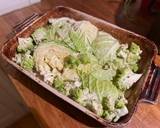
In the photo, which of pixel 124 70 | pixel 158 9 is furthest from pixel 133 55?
pixel 158 9

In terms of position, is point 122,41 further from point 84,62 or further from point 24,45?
point 24,45

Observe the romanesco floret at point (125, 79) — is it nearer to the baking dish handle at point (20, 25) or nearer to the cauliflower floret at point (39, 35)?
the cauliflower floret at point (39, 35)

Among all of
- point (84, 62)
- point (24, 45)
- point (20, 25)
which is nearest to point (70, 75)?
point (84, 62)

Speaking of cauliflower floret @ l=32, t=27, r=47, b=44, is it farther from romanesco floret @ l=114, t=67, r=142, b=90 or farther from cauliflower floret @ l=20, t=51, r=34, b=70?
romanesco floret @ l=114, t=67, r=142, b=90

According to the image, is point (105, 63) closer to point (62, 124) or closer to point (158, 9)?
point (62, 124)

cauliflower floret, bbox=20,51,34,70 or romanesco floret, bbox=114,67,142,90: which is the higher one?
cauliflower floret, bbox=20,51,34,70

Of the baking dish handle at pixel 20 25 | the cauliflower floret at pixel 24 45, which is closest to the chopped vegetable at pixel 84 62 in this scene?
the cauliflower floret at pixel 24 45

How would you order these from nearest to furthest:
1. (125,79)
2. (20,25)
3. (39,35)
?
(125,79) → (39,35) → (20,25)

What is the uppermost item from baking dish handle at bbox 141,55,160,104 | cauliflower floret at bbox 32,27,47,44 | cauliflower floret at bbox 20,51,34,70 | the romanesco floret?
cauliflower floret at bbox 32,27,47,44

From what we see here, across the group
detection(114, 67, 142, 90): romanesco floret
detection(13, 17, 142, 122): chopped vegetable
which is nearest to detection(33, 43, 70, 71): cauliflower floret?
detection(13, 17, 142, 122): chopped vegetable
